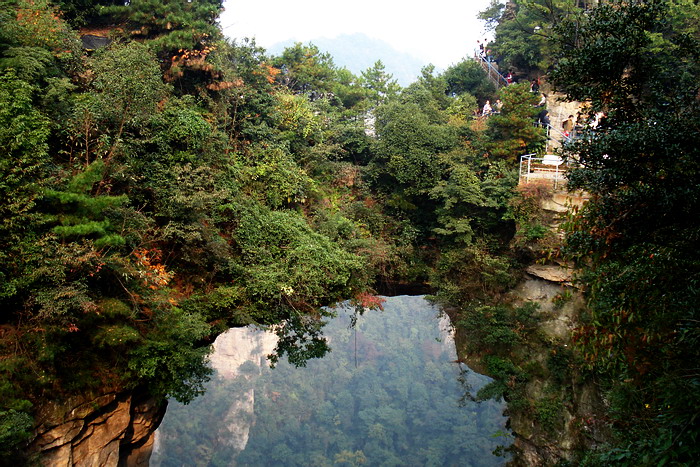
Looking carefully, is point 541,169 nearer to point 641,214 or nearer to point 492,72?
point 641,214

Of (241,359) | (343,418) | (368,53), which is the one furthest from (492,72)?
(368,53)

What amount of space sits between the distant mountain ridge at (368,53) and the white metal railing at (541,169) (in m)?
92.2

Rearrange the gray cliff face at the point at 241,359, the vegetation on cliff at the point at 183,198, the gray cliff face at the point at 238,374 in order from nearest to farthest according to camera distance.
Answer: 1. the vegetation on cliff at the point at 183,198
2. the gray cliff face at the point at 238,374
3. the gray cliff face at the point at 241,359

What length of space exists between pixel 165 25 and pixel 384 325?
1666 inches

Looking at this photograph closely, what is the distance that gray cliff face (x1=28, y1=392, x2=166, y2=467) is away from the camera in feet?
22.2

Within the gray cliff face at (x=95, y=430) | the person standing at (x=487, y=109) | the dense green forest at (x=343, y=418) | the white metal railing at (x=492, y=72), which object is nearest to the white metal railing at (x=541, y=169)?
the person standing at (x=487, y=109)

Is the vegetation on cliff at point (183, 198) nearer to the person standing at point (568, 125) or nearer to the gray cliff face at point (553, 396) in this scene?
the gray cliff face at point (553, 396)

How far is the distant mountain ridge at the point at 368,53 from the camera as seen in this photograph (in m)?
104

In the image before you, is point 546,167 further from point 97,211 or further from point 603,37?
point 97,211

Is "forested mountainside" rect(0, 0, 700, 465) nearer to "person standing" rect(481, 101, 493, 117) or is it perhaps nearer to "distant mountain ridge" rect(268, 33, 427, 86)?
"person standing" rect(481, 101, 493, 117)

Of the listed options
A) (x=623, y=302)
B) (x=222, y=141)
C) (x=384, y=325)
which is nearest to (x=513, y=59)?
(x=222, y=141)

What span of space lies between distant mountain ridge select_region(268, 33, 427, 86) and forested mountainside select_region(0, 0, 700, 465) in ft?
300

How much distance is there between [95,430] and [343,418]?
113ft

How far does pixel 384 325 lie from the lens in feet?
164
